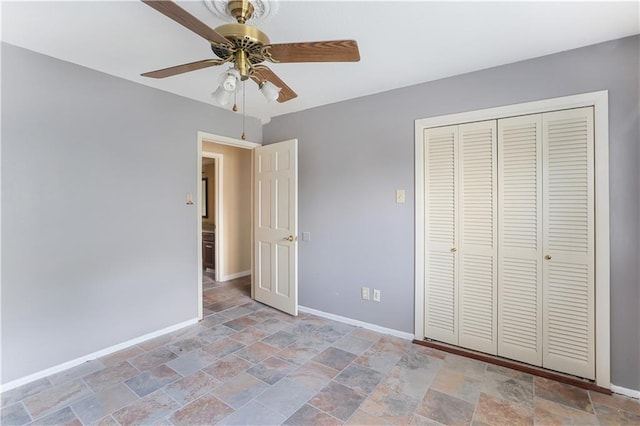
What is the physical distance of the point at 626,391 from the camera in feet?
6.77

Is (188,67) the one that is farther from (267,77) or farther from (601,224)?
(601,224)

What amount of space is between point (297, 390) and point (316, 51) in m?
2.13

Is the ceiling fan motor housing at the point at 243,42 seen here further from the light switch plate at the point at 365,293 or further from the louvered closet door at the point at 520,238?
the light switch plate at the point at 365,293

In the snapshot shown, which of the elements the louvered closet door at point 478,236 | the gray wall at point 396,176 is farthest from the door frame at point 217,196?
the louvered closet door at point 478,236

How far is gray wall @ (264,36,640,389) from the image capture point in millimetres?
2051

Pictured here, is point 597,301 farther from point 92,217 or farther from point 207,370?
point 92,217

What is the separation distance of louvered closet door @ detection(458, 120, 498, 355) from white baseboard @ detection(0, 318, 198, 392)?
2755 mm

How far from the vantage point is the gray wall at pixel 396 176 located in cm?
205

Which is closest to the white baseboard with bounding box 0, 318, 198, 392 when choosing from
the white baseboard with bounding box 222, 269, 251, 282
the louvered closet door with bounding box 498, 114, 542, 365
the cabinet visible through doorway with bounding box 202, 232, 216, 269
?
the white baseboard with bounding box 222, 269, 251, 282

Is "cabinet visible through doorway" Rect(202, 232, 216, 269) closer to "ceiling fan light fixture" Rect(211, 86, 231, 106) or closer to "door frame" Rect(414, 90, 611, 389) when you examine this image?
"ceiling fan light fixture" Rect(211, 86, 231, 106)

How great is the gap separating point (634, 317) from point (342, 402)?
6.65 feet

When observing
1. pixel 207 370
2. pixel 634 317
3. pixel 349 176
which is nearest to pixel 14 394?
pixel 207 370

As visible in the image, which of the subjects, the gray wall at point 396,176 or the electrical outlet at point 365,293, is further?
the electrical outlet at point 365,293

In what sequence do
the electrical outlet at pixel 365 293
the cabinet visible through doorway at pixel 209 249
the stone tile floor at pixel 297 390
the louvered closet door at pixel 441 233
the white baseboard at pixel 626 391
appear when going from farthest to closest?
the cabinet visible through doorway at pixel 209 249 < the electrical outlet at pixel 365 293 < the louvered closet door at pixel 441 233 < the white baseboard at pixel 626 391 < the stone tile floor at pixel 297 390
